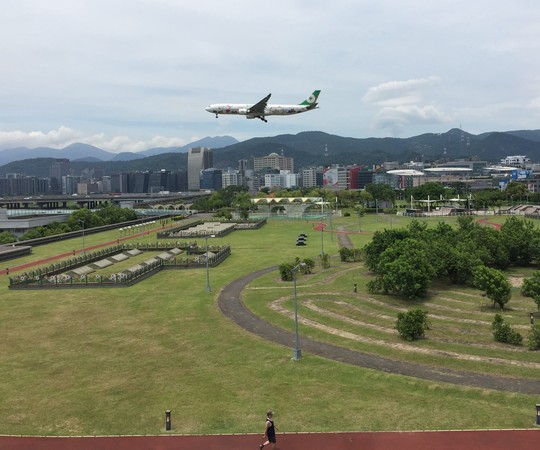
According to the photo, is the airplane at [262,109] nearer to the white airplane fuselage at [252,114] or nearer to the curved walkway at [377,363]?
the white airplane fuselage at [252,114]

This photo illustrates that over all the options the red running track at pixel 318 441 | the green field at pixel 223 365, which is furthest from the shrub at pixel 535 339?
the red running track at pixel 318 441

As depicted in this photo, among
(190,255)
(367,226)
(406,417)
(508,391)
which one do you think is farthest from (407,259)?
(367,226)

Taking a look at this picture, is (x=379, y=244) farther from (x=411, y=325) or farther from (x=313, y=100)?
(x=313, y=100)

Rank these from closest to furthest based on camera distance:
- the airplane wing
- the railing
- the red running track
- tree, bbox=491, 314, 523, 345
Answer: the red running track, tree, bbox=491, 314, 523, 345, the railing, the airplane wing

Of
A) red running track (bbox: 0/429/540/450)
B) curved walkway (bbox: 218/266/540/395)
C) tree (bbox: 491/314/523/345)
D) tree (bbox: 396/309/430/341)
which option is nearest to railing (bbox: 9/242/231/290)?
curved walkway (bbox: 218/266/540/395)

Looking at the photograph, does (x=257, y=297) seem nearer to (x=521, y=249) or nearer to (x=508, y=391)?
(x=508, y=391)

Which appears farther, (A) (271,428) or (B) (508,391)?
(B) (508,391)

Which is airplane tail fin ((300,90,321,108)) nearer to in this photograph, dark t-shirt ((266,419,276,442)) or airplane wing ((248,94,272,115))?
airplane wing ((248,94,272,115))
